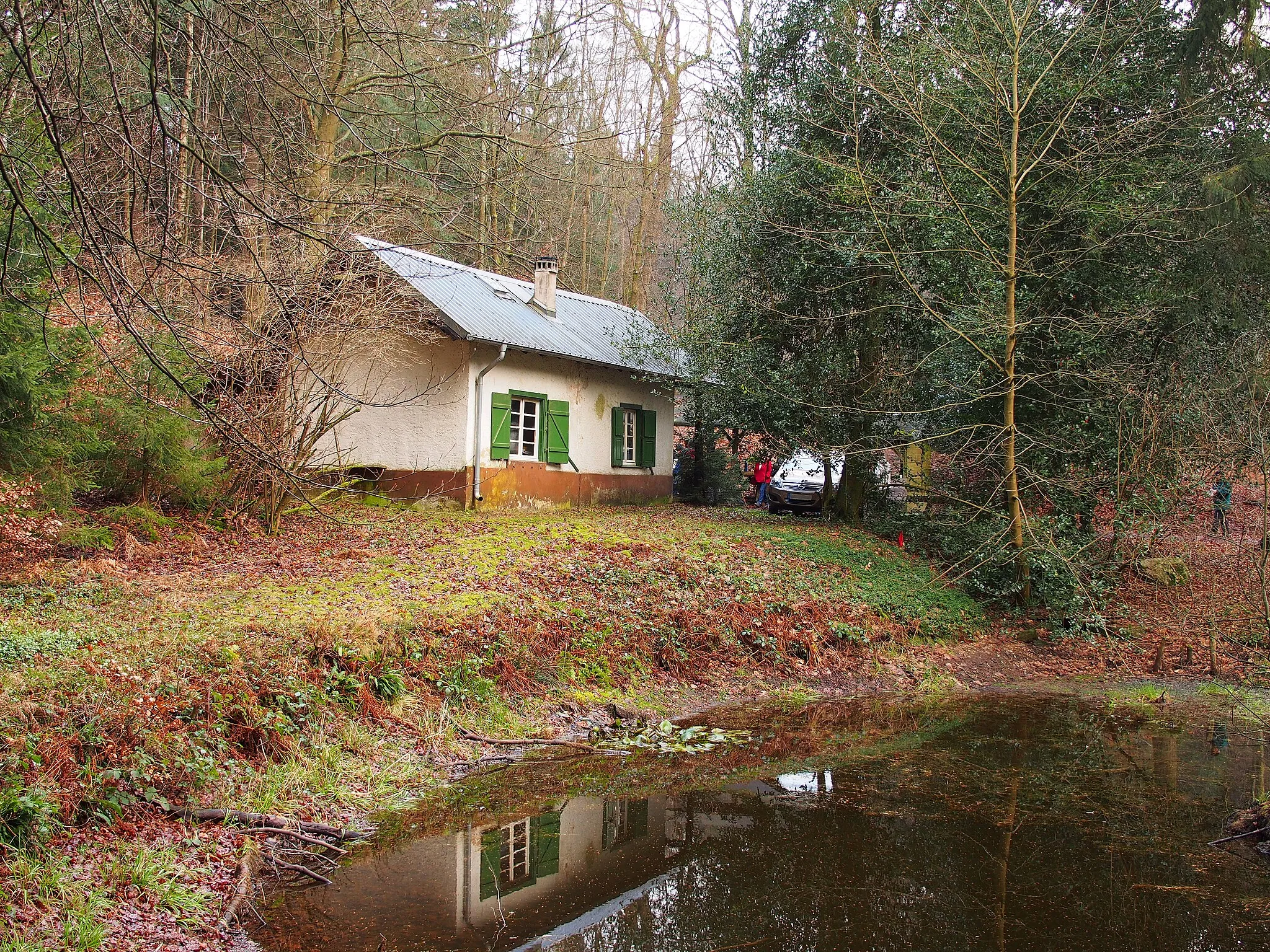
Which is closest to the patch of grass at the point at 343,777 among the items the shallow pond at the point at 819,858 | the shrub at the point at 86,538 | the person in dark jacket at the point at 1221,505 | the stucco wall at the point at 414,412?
the shallow pond at the point at 819,858

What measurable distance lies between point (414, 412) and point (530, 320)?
320 centimetres

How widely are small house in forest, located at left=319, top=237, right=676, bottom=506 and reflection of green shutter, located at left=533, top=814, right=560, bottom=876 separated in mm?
9135

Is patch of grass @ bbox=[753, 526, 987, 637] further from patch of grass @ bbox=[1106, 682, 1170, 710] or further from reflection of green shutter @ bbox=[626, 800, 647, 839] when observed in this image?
reflection of green shutter @ bbox=[626, 800, 647, 839]

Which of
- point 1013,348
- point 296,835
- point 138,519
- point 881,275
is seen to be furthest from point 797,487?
point 296,835

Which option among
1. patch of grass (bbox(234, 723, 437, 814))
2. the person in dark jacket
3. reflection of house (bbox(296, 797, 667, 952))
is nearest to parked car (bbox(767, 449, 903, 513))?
the person in dark jacket

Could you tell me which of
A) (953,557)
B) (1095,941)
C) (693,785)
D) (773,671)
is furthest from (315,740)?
(953,557)

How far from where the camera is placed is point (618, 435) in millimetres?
20344

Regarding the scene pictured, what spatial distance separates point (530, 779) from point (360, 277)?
8920mm

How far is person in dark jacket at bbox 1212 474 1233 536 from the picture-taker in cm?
1522

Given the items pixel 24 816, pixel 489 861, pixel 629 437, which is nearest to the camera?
pixel 24 816

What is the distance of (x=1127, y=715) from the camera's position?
10484mm

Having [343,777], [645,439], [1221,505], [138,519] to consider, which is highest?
[645,439]

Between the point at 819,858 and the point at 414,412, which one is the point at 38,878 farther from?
the point at 414,412

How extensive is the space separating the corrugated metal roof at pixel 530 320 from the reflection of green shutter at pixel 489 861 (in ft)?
32.0
